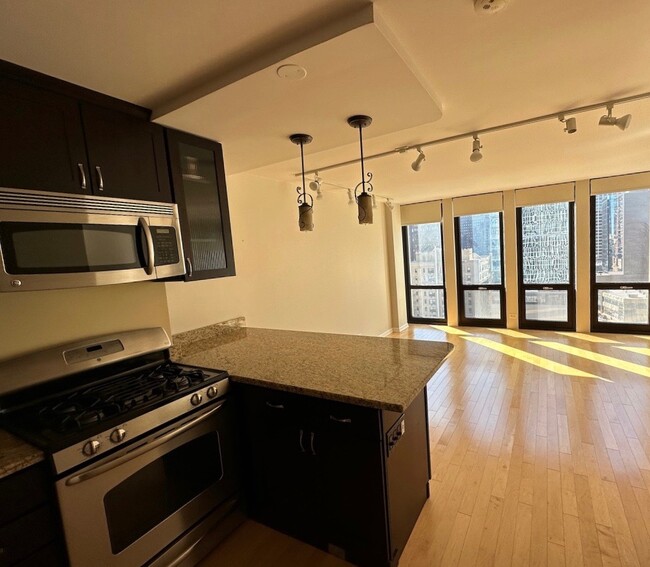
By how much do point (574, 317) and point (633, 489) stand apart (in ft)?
14.3

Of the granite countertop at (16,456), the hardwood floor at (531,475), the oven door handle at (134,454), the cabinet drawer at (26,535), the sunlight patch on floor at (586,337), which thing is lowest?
the sunlight patch on floor at (586,337)

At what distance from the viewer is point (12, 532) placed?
118cm

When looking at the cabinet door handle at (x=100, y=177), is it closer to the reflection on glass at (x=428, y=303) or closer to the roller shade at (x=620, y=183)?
the reflection on glass at (x=428, y=303)

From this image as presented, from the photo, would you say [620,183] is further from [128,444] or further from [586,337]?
[128,444]

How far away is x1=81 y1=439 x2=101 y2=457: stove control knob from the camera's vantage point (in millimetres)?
1297

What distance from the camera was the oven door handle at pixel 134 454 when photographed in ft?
4.24

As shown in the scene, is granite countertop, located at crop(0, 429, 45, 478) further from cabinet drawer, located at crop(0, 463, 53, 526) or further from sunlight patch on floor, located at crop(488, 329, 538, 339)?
sunlight patch on floor, located at crop(488, 329, 538, 339)

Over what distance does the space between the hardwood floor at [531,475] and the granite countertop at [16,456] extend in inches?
42.9

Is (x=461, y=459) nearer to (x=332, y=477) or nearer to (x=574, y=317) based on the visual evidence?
(x=332, y=477)

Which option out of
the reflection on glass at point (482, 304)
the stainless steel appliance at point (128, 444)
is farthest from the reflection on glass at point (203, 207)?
the reflection on glass at point (482, 304)

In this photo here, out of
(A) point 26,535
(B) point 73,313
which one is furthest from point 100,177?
(A) point 26,535

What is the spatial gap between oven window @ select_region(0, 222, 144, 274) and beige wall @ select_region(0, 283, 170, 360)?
1.33 feet

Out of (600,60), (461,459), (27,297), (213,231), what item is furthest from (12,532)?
(600,60)

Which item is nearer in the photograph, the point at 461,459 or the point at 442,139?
the point at 461,459
